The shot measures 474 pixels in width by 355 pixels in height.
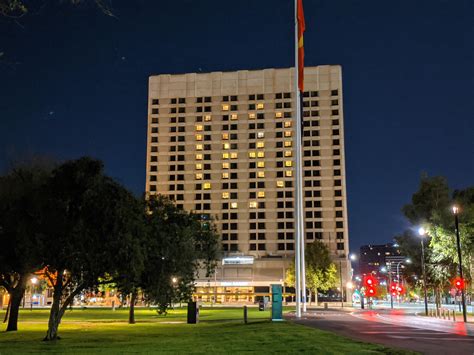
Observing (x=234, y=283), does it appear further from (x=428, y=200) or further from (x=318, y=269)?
(x=428, y=200)

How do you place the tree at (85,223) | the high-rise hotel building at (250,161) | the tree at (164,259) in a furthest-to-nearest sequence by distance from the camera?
1. the high-rise hotel building at (250,161)
2. the tree at (164,259)
3. the tree at (85,223)

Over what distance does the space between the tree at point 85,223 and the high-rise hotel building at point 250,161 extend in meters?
105

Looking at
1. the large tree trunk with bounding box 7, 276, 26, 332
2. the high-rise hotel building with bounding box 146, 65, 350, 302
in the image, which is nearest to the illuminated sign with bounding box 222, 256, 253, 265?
the high-rise hotel building with bounding box 146, 65, 350, 302

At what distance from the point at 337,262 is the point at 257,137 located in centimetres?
3976

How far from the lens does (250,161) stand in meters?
146

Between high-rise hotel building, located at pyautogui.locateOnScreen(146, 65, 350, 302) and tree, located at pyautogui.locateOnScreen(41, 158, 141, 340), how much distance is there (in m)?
105

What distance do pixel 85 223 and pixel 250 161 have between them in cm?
12065

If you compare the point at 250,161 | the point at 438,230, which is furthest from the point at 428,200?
the point at 250,161

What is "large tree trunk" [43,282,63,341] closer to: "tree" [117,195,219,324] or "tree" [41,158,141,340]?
"tree" [41,158,141,340]

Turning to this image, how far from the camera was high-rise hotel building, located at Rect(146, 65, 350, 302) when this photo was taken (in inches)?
5399

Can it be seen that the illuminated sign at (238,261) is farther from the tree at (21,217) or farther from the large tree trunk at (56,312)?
the large tree trunk at (56,312)

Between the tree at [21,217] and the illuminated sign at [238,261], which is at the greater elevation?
the illuminated sign at [238,261]

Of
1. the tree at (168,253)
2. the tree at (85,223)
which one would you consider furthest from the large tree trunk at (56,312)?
the tree at (168,253)

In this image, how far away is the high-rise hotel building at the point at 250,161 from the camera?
137125 millimetres
